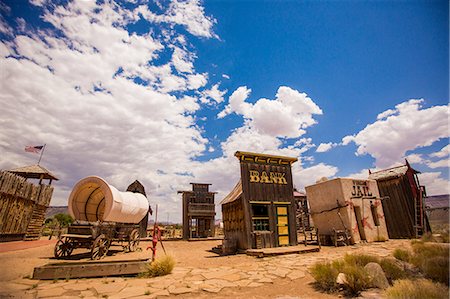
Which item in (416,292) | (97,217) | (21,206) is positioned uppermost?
(21,206)

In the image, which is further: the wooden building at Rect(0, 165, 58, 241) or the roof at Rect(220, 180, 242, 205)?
the wooden building at Rect(0, 165, 58, 241)

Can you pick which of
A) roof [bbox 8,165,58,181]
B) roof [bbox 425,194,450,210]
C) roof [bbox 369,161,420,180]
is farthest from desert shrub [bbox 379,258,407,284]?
roof [bbox 8,165,58,181]

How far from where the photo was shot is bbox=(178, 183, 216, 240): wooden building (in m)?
25.8

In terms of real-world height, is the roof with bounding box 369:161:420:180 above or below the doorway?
above

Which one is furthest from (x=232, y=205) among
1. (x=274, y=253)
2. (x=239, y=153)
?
(x=274, y=253)

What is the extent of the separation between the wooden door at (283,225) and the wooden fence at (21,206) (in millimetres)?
17901

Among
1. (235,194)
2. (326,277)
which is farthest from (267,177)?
(326,277)

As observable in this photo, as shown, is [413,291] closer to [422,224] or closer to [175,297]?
[175,297]

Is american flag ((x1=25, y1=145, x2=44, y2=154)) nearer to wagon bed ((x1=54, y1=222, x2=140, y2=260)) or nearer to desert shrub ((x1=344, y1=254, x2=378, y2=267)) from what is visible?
wagon bed ((x1=54, y1=222, x2=140, y2=260))

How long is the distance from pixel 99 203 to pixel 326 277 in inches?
437

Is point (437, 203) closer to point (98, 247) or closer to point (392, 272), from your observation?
point (392, 272)

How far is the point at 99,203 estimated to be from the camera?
11.9 meters

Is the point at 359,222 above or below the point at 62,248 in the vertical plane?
above

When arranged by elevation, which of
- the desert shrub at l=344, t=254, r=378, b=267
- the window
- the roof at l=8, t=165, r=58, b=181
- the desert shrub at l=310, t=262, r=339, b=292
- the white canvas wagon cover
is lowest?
the desert shrub at l=310, t=262, r=339, b=292
